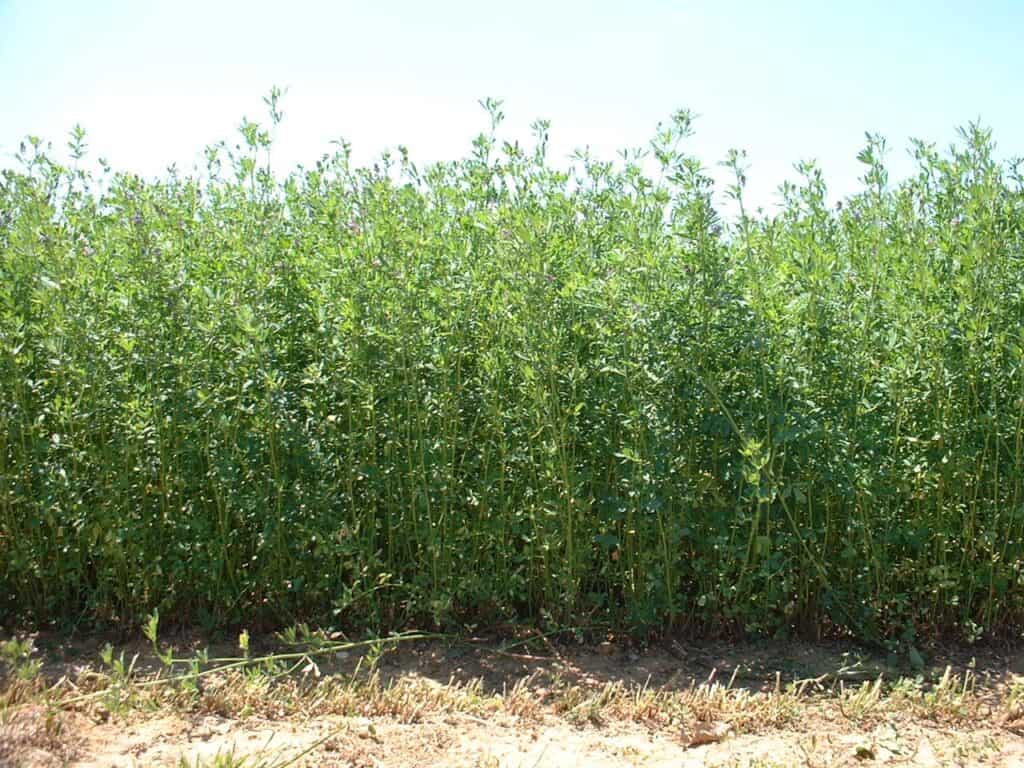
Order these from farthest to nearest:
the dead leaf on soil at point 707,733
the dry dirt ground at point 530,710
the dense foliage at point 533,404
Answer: the dense foliage at point 533,404 < the dead leaf on soil at point 707,733 < the dry dirt ground at point 530,710

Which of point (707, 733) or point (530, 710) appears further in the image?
point (530, 710)

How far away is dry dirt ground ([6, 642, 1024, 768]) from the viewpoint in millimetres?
3377

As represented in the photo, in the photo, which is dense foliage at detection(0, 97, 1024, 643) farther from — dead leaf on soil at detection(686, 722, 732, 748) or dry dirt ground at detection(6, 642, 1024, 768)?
dead leaf on soil at detection(686, 722, 732, 748)

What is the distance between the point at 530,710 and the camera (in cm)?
380

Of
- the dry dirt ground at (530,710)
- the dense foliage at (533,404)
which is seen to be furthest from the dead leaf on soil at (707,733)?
the dense foliage at (533,404)

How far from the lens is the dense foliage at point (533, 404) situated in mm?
4070

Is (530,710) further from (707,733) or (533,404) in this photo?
(533,404)

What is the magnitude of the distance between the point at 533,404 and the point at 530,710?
1170 millimetres

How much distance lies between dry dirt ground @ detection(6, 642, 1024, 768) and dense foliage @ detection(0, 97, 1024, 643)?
0.22 meters

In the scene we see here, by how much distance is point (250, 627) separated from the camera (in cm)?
450

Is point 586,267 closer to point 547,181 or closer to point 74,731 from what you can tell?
point 547,181

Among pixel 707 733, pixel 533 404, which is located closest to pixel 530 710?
pixel 707 733

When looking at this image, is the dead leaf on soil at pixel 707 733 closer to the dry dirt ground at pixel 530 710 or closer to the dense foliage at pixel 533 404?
the dry dirt ground at pixel 530 710

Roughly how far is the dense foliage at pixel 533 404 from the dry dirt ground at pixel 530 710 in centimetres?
22
